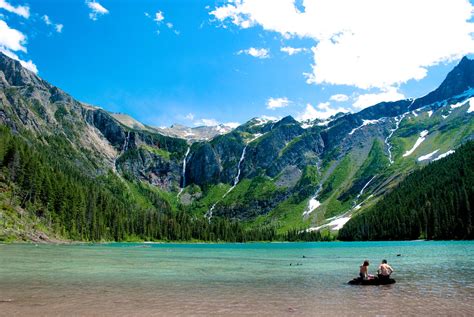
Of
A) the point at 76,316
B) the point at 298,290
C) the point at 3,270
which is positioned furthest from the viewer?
the point at 3,270

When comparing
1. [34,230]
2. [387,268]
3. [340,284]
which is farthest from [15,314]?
[34,230]

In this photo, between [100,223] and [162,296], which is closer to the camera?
[162,296]

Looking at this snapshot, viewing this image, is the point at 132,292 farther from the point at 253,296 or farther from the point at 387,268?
the point at 387,268

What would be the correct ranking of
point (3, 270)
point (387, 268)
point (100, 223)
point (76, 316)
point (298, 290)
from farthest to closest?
point (100, 223), point (3, 270), point (387, 268), point (298, 290), point (76, 316)

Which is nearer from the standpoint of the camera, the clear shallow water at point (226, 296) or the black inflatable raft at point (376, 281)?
the clear shallow water at point (226, 296)

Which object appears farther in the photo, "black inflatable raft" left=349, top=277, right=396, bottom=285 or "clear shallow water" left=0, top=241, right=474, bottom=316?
"black inflatable raft" left=349, top=277, right=396, bottom=285

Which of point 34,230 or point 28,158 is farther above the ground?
point 28,158

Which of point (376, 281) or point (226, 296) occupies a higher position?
point (376, 281)

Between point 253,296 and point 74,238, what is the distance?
140881 millimetres

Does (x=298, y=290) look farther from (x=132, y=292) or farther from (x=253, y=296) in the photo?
(x=132, y=292)

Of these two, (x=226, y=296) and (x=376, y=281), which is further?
(x=376, y=281)

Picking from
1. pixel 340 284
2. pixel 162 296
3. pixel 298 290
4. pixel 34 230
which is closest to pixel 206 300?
pixel 162 296

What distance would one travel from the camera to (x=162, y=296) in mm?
31125

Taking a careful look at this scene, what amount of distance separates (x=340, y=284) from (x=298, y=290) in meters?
6.26
